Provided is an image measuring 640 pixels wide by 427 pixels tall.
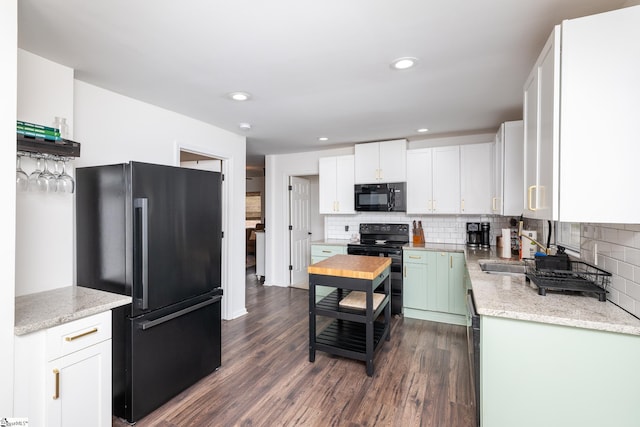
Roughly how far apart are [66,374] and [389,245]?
11.1 ft

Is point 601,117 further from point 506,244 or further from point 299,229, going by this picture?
point 299,229

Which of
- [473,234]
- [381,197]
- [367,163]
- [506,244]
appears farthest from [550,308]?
[367,163]

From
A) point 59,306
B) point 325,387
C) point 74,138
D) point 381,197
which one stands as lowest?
point 325,387

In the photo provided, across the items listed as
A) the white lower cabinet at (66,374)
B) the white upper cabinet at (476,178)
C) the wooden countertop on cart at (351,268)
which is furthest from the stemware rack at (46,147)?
the white upper cabinet at (476,178)

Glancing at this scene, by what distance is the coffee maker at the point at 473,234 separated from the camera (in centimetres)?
387

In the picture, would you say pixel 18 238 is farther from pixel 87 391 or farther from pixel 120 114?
pixel 120 114

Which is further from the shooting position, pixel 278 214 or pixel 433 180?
pixel 278 214

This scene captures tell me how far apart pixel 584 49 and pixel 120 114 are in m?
3.09

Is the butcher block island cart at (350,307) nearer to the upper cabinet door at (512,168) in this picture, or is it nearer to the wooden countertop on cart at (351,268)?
the wooden countertop on cart at (351,268)

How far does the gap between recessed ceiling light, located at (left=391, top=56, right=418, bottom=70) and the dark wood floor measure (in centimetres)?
236

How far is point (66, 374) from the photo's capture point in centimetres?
154

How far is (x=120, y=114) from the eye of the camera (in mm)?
2582

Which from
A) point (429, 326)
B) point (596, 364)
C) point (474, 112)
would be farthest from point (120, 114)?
point (429, 326)

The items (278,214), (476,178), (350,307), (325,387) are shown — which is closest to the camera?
(325,387)
